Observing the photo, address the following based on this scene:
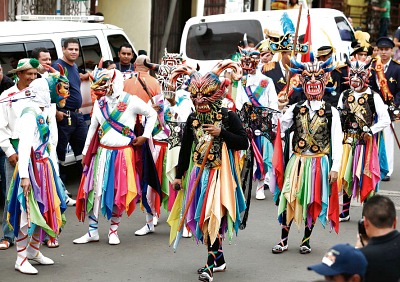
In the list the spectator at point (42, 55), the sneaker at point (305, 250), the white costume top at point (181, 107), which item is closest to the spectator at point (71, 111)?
the spectator at point (42, 55)

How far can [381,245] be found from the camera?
5250mm

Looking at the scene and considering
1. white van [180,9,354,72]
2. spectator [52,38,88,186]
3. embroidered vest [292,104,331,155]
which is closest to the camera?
embroidered vest [292,104,331,155]

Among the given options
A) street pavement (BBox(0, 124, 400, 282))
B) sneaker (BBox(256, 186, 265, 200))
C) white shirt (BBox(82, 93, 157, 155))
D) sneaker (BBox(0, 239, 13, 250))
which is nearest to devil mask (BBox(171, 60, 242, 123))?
white shirt (BBox(82, 93, 157, 155))

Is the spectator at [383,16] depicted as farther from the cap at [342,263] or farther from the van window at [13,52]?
the cap at [342,263]

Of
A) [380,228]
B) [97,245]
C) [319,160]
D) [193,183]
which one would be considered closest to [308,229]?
[319,160]

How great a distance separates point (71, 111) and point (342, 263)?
25.7 ft

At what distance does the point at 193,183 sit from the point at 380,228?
3.56m

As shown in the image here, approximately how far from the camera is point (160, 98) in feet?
35.1

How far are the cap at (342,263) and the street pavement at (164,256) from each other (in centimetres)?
325

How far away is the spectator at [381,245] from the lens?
518 centimetres

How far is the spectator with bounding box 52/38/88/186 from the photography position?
39.3 ft

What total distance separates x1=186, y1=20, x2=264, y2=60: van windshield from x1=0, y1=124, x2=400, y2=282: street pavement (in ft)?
25.0

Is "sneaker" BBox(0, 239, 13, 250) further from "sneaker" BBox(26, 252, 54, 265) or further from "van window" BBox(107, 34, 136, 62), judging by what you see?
"van window" BBox(107, 34, 136, 62)

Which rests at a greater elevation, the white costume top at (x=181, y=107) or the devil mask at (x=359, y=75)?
the devil mask at (x=359, y=75)
